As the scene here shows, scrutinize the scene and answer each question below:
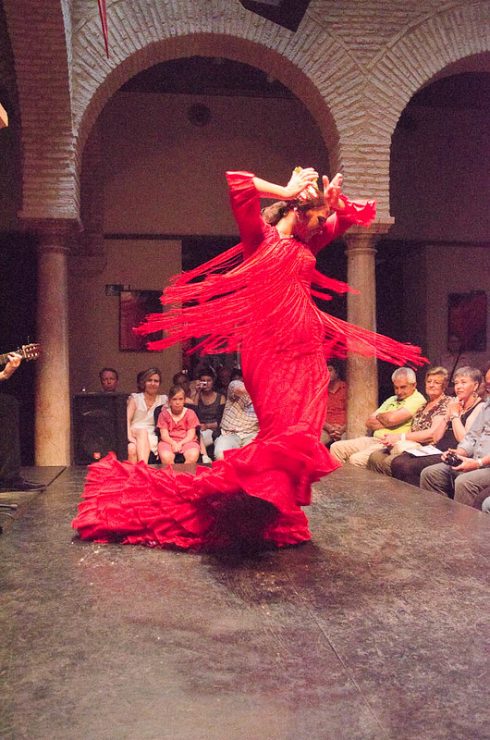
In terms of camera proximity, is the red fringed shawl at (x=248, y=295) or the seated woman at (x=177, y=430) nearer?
the red fringed shawl at (x=248, y=295)

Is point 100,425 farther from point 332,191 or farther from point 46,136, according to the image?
point 332,191

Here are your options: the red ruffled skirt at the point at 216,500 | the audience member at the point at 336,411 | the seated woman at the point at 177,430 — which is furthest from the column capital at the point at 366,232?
the red ruffled skirt at the point at 216,500

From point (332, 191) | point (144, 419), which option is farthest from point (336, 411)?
point (332, 191)

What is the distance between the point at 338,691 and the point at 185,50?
6294 mm

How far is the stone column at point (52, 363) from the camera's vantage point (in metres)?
6.38

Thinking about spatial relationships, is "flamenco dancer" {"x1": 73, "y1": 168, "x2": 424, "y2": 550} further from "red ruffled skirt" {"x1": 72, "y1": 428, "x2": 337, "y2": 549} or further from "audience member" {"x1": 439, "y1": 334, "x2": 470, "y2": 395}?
"audience member" {"x1": 439, "y1": 334, "x2": 470, "y2": 395}

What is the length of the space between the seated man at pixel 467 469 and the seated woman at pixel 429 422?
37 centimetres

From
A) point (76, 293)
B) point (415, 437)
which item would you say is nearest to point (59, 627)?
point (415, 437)

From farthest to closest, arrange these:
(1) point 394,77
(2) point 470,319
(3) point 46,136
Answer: (2) point 470,319, (1) point 394,77, (3) point 46,136

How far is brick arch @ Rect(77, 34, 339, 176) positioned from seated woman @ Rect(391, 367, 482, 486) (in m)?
2.91

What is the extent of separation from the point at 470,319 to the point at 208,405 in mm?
4451

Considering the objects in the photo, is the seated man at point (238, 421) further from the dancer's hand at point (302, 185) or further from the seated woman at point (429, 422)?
the dancer's hand at point (302, 185)

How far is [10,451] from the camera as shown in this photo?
4.80 metres

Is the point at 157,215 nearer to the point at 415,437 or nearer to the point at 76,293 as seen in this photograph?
the point at 76,293
